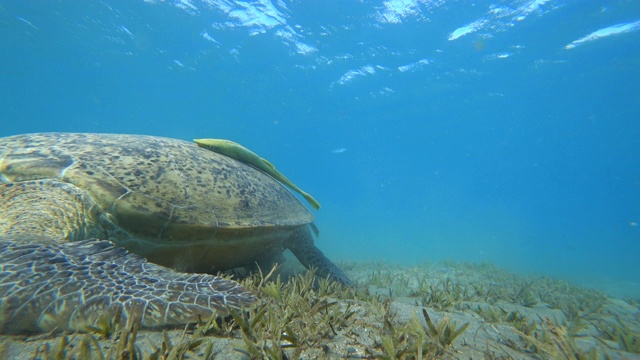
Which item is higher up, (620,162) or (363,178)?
(620,162)

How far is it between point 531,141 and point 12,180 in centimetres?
7584

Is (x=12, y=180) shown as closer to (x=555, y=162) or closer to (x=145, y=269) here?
(x=145, y=269)

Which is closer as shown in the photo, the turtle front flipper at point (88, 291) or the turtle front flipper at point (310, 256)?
the turtle front flipper at point (88, 291)

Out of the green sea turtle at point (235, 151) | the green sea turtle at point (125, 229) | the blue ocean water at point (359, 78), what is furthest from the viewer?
the blue ocean water at point (359, 78)

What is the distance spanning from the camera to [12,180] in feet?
8.17

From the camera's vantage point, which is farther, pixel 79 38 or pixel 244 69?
pixel 244 69

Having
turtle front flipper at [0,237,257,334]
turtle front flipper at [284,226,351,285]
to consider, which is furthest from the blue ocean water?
turtle front flipper at [0,237,257,334]

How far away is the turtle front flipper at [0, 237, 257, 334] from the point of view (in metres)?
1.35

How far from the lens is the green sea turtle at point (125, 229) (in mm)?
1445

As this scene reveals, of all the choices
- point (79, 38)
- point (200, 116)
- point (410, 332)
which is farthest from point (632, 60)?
point (200, 116)


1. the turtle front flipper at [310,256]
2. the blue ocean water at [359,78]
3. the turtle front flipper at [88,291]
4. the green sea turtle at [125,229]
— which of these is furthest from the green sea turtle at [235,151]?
the blue ocean water at [359,78]

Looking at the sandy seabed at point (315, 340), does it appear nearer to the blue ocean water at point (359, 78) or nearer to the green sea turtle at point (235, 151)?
the green sea turtle at point (235, 151)

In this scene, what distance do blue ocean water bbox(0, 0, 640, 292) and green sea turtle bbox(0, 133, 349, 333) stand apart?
56.7 ft

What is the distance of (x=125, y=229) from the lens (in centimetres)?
253
